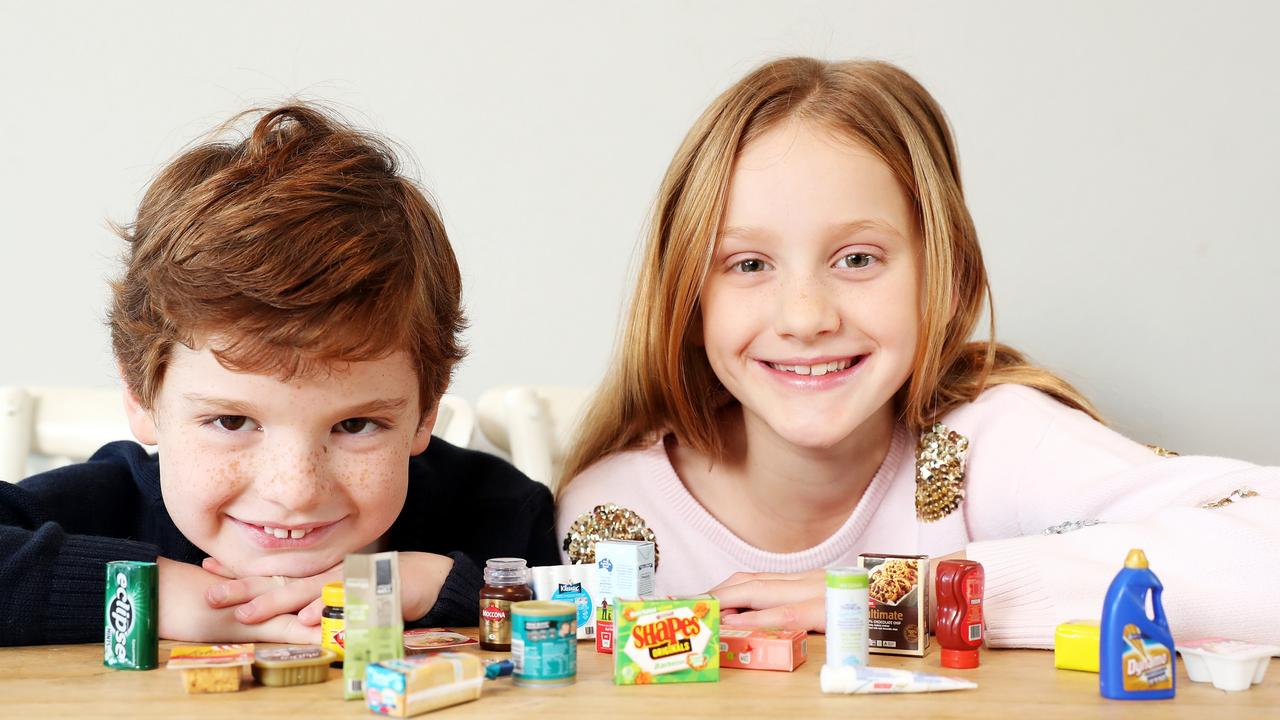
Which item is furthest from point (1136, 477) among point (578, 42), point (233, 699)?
point (578, 42)

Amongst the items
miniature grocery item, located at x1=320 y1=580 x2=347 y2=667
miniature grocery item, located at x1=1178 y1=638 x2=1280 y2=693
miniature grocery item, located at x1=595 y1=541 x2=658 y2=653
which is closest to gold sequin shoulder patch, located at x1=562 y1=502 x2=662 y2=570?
miniature grocery item, located at x1=595 y1=541 x2=658 y2=653

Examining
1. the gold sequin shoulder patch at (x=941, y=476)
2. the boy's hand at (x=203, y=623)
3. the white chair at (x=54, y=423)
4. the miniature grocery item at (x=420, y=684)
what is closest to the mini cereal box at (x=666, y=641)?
the miniature grocery item at (x=420, y=684)

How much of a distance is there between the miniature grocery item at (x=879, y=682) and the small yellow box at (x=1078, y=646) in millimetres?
115

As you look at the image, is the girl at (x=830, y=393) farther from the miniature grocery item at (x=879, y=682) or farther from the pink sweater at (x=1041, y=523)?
the miniature grocery item at (x=879, y=682)

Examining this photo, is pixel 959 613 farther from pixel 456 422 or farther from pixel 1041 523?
pixel 456 422

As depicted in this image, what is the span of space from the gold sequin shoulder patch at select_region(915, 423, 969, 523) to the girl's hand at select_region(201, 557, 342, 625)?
2.66 feet

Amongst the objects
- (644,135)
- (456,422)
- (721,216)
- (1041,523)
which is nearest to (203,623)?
(721,216)

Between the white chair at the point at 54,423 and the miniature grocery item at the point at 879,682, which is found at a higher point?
the white chair at the point at 54,423

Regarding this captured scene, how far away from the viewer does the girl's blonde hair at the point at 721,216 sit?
1.47 meters

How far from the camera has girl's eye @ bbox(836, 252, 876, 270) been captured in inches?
57.0

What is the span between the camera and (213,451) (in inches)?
45.4

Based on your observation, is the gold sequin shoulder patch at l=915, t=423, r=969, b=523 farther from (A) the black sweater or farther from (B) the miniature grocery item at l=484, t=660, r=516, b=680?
(B) the miniature grocery item at l=484, t=660, r=516, b=680

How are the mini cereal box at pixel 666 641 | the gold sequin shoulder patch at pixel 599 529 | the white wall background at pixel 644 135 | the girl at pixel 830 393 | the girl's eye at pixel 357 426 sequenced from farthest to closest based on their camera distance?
the white wall background at pixel 644 135, the gold sequin shoulder patch at pixel 599 529, the girl at pixel 830 393, the girl's eye at pixel 357 426, the mini cereal box at pixel 666 641

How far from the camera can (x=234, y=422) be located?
1170 millimetres
